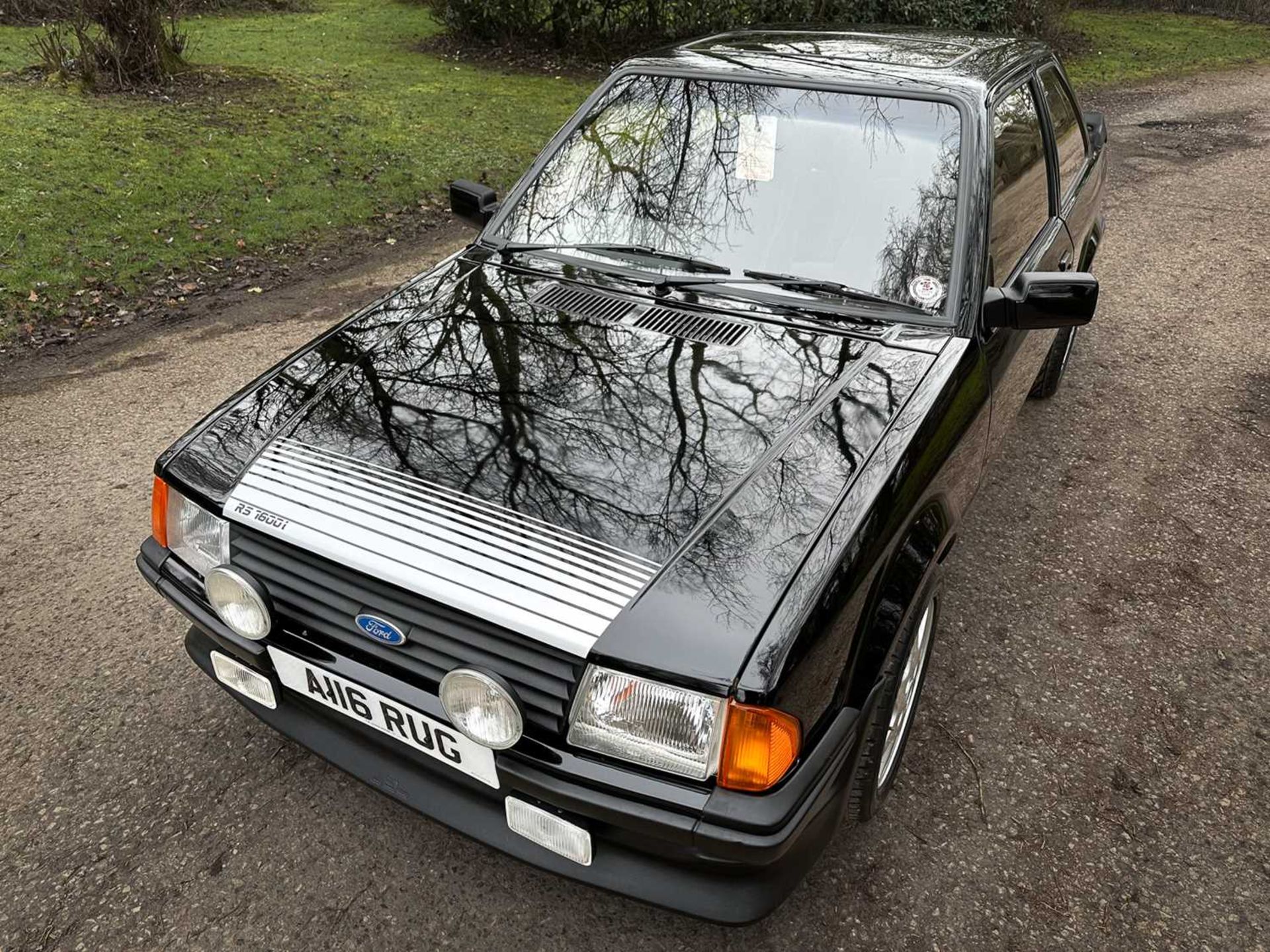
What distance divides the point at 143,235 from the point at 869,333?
227 inches

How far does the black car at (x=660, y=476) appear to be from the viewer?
1.80 metres

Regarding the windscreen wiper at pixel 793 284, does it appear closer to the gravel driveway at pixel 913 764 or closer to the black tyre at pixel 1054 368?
the gravel driveway at pixel 913 764

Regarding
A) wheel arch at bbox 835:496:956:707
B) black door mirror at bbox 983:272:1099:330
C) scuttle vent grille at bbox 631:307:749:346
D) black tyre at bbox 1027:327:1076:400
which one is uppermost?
black door mirror at bbox 983:272:1099:330

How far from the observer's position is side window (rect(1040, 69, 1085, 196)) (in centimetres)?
391

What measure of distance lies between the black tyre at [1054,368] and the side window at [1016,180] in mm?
1080

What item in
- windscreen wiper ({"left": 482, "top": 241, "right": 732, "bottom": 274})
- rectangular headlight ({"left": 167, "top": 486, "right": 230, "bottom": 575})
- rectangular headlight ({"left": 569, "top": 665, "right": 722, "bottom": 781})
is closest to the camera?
rectangular headlight ({"left": 569, "top": 665, "right": 722, "bottom": 781})

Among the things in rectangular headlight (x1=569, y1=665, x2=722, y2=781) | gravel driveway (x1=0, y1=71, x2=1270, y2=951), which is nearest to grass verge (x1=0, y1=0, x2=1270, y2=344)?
gravel driveway (x1=0, y1=71, x2=1270, y2=951)

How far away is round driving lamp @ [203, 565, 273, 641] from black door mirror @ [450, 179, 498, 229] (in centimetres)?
181

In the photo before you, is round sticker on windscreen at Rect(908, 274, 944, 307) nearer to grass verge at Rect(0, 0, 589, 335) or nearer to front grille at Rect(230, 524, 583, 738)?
front grille at Rect(230, 524, 583, 738)

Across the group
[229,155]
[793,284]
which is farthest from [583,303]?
[229,155]

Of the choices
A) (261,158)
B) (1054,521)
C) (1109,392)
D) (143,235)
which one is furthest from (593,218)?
(261,158)

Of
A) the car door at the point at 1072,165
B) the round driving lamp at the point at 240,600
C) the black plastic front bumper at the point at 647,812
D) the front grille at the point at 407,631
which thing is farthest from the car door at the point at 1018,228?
the round driving lamp at the point at 240,600

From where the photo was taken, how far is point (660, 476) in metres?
2.10

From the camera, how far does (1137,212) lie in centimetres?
757
